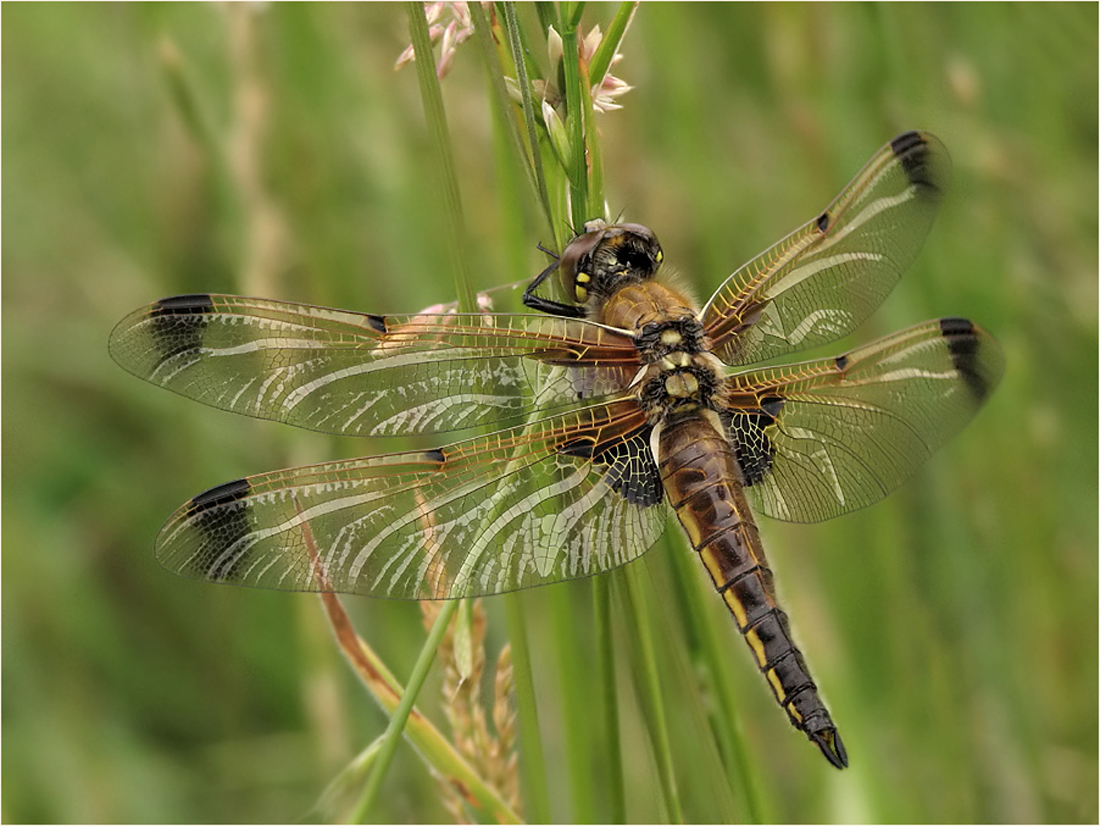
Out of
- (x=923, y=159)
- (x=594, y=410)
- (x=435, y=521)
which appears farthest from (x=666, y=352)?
(x=923, y=159)

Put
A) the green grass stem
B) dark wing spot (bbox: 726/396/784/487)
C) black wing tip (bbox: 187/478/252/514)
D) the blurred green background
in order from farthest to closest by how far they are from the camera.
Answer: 1. the blurred green background
2. dark wing spot (bbox: 726/396/784/487)
3. black wing tip (bbox: 187/478/252/514)
4. the green grass stem

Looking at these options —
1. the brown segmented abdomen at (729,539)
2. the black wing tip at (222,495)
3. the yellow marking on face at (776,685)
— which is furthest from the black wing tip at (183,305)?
the yellow marking on face at (776,685)

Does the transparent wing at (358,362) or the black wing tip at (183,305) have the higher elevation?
the black wing tip at (183,305)

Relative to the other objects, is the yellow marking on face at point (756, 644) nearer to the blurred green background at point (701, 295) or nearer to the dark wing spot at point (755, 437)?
the dark wing spot at point (755, 437)

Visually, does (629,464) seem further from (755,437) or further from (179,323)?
(179,323)

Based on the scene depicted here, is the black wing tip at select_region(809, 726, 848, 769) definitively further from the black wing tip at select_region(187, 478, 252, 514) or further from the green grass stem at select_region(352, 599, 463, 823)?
the black wing tip at select_region(187, 478, 252, 514)

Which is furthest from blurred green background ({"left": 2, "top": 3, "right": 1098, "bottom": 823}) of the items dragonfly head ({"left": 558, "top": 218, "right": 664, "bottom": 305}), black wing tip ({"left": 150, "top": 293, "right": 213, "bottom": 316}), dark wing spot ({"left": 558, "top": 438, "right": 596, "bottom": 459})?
black wing tip ({"left": 150, "top": 293, "right": 213, "bottom": 316})

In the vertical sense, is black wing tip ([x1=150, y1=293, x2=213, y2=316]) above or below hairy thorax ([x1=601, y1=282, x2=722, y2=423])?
above
